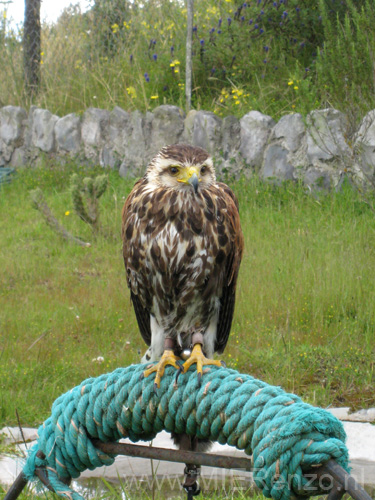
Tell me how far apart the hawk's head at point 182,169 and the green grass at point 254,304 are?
1401 millimetres

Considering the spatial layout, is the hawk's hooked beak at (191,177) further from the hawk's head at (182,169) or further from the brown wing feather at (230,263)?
the brown wing feather at (230,263)

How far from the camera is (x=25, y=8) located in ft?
33.1

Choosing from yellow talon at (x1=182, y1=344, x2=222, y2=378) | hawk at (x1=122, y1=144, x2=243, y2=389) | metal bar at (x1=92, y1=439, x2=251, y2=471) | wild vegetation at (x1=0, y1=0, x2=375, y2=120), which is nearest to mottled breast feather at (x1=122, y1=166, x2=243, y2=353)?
hawk at (x1=122, y1=144, x2=243, y2=389)

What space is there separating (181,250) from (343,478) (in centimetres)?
161

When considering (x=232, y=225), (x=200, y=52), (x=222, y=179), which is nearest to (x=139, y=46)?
(x=200, y=52)

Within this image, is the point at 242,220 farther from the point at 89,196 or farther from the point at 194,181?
the point at 194,181

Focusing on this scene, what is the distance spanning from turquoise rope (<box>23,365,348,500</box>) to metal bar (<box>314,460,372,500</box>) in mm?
15

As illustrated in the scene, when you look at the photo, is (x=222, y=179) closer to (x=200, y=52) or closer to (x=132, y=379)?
(x=200, y=52)

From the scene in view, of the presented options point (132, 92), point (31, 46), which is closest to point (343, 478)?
point (132, 92)

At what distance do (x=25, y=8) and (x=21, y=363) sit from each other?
24.9ft

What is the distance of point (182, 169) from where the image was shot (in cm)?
268

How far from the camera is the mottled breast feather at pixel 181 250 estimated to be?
2.60 metres

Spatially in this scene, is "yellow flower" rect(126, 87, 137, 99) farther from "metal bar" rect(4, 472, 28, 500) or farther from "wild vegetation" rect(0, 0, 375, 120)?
"metal bar" rect(4, 472, 28, 500)

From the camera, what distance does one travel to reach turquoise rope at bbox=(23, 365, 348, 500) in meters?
1.11
